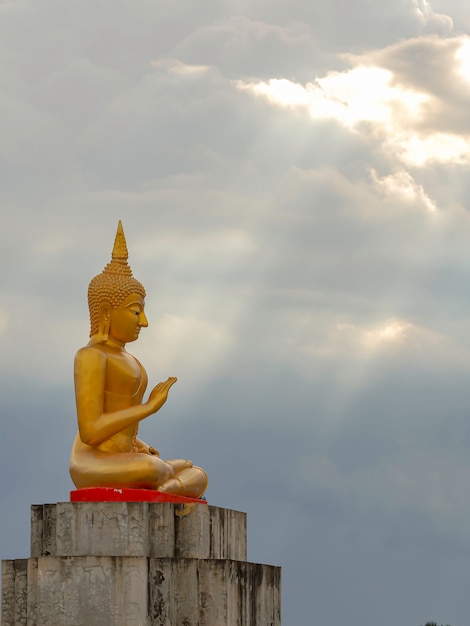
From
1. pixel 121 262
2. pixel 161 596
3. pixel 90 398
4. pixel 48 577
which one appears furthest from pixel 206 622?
pixel 121 262

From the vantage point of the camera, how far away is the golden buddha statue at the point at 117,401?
17047mm

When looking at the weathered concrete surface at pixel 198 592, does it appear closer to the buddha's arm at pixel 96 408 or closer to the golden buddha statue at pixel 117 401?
the golden buddha statue at pixel 117 401

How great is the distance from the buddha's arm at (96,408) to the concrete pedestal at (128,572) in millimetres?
948

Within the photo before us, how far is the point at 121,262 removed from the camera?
1803cm

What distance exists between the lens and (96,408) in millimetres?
17203

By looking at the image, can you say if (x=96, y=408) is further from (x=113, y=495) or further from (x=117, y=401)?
(x=113, y=495)

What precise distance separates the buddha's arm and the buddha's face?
0.48 meters

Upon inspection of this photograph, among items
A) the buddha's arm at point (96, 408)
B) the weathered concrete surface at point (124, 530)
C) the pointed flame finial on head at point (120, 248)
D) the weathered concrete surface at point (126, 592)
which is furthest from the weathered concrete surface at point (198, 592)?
the pointed flame finial on head at point (120, 248)

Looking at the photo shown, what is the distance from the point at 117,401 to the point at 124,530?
5.84 ft

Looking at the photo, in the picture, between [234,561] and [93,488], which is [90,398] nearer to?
[93,488]

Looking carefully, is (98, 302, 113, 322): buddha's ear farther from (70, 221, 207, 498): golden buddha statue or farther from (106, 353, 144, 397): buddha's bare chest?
(106, 353, 144, 397): buddha's bare chest

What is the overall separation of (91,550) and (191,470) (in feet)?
6.40

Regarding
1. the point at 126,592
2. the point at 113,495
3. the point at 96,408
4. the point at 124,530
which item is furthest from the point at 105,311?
the point at 126,592

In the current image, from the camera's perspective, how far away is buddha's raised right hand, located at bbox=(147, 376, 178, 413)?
57.0 feet
